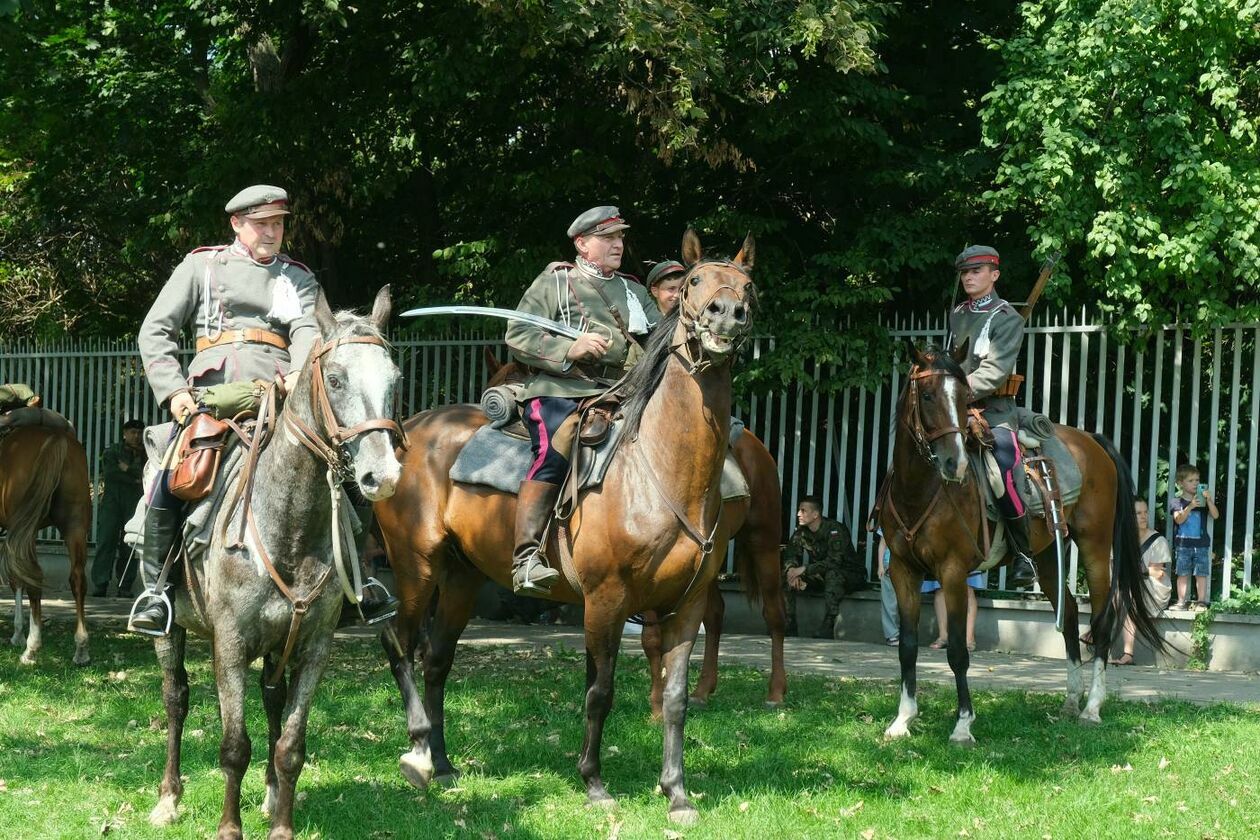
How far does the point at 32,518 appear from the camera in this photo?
1243 centimetres

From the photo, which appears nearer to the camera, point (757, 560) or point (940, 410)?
point (940, 410)

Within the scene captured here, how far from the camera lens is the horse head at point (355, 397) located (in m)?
5.39

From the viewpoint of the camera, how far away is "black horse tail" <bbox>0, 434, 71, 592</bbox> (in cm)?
1203

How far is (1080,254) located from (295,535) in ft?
32.2

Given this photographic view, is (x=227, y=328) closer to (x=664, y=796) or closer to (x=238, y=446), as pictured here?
(x=238, y=446)

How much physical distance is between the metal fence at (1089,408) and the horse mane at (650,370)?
639cm

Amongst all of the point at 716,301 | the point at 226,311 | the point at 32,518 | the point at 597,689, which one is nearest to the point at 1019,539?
the point at 597,689

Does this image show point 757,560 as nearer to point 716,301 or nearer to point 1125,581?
point 1125,581

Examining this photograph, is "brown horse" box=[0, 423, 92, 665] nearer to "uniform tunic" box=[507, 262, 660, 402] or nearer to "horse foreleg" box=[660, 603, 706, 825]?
"uniform tunic" box=[507, 262, 660, 402]

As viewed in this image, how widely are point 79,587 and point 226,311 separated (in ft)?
20.5

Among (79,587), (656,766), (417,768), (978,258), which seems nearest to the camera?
(417,768)

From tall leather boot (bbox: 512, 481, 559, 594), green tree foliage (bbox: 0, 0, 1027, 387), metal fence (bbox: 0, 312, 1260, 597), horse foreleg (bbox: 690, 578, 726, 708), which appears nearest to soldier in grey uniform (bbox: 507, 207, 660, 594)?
tall leather boot (bbox: 512, 481, 559, 594)

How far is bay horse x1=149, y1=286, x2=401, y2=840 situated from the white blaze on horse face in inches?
157

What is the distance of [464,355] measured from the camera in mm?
16000
